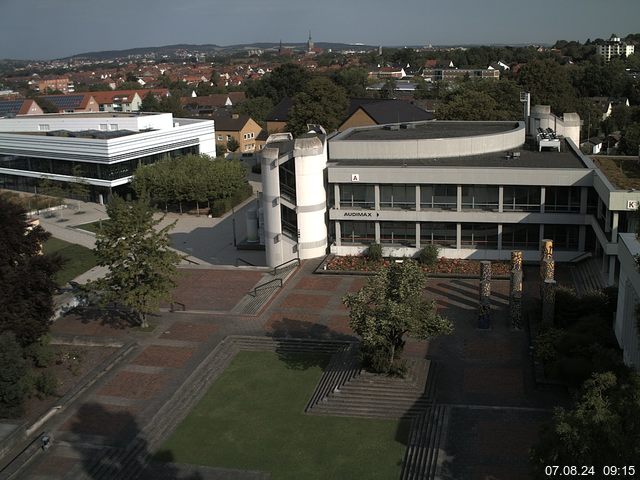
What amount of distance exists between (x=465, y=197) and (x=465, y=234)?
7.20 feet

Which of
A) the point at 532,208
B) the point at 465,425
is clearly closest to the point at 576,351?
the point at 465,425

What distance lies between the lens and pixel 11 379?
2502cm

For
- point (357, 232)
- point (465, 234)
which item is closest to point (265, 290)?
point (357, 232)

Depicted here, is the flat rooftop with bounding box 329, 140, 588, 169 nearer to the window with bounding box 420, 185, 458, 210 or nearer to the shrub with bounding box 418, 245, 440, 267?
the window with bounding box 420, 185, 458, 210

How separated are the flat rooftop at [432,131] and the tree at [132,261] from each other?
17492mm

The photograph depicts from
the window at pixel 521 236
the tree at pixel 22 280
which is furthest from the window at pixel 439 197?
the tree at pixel 22 280

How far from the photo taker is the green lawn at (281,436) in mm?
21938

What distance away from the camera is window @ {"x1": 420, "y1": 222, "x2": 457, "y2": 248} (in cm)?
4131

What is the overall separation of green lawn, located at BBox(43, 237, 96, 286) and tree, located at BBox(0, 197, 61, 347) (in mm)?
10496

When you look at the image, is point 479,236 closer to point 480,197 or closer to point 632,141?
point 480,197

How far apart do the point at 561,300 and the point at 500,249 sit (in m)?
10.0

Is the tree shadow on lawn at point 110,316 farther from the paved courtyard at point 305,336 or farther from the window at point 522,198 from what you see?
the window at point 522,198

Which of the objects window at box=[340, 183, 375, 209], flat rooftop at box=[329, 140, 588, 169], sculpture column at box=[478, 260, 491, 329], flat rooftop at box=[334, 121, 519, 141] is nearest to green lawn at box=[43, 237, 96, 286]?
window at box=[340, 183, 375, 209]

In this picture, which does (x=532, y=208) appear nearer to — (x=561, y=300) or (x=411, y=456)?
(x=561, y=300)
